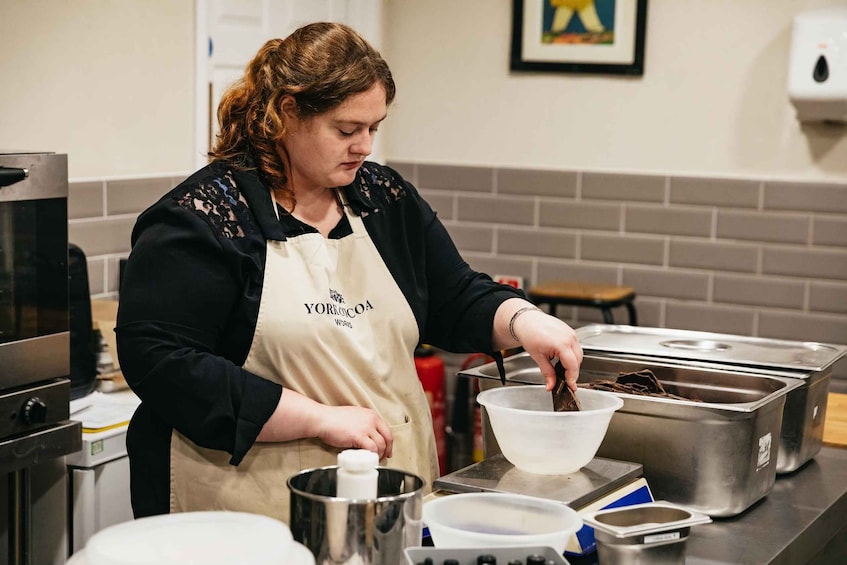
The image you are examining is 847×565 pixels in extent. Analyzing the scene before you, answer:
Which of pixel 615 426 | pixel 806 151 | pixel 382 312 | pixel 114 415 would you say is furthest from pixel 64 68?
pixel 806 151

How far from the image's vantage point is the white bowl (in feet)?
5.00

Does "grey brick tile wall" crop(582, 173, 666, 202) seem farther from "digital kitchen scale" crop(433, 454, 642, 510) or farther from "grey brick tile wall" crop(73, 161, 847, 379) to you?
"digital kitchen scale" crop(433, 454, 642, 510)

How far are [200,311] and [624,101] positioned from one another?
2.92 m

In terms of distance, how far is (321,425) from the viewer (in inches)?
73.5

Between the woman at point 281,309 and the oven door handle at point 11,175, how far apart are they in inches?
24.2

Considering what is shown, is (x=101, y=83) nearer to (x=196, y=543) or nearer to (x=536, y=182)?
(x=536, y=182)

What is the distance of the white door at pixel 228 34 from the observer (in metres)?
3.78

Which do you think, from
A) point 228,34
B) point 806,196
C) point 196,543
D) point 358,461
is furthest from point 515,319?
point 806,196

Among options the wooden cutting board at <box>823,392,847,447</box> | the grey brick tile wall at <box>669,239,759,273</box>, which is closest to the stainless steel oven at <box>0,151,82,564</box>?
the wooden cutting board at <box>823,392,847,447</box>

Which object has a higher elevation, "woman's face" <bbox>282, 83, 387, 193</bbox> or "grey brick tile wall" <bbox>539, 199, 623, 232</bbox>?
"woman's face" <bbox>282, 83, 387, 193</bbox>

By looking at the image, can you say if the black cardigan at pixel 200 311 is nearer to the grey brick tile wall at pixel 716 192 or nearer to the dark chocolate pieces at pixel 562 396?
the dark chocolate pieces at pixel 562 396

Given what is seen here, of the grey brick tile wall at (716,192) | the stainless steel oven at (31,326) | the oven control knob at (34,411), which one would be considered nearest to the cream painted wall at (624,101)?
the grey brick tile wall at (716,192)

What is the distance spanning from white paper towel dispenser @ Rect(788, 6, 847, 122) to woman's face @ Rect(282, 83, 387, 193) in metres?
2.40

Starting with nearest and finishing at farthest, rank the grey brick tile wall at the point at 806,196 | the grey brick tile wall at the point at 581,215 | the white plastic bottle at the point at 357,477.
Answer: the white plastic bottle at the point at 357,477 < the grey brick tile wall at the point at 806,196 < the grey brick tile wall at the point at 581,215
